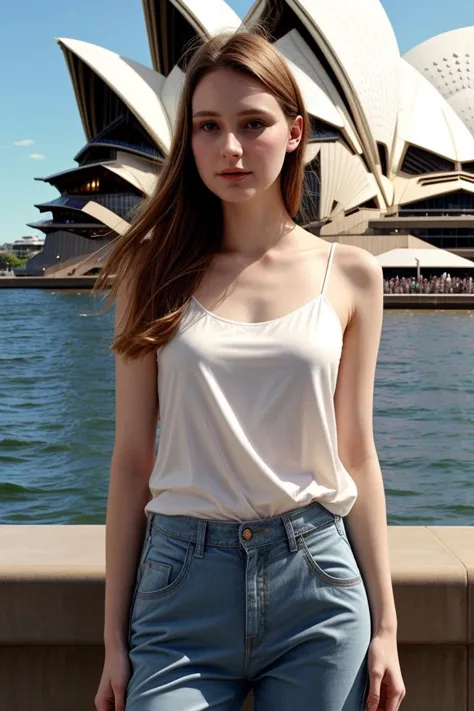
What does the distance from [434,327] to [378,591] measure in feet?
62.4

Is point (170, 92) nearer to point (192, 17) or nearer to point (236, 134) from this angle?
point (192, 17)

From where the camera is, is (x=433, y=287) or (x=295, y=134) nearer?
(x=295, y=134)

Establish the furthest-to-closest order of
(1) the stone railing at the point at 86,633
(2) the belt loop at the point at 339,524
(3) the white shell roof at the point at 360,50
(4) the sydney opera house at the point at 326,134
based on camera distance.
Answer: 1. (4) the sydney opera house at the point at 326,134
2. (3) the white shell roof at the point at 360,50
3. (1) the stone railing at the point at 86,633
4. (2) the belt loop at the point at 339,524

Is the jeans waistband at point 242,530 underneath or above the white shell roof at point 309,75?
underneath

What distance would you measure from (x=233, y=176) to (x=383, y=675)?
0.77 meters

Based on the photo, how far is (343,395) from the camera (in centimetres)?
140

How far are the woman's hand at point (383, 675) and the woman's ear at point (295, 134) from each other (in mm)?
760

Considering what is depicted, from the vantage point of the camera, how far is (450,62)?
54125mm

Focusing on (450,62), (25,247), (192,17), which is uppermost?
(450,62)

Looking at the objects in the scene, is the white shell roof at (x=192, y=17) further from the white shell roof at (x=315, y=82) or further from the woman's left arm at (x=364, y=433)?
the woman's left arm at (x=364, y=433)

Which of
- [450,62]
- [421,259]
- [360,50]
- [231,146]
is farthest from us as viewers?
[450,62]

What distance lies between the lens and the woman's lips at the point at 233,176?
1384 millimetres

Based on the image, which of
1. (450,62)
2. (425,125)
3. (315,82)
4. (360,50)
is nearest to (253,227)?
(315,82)

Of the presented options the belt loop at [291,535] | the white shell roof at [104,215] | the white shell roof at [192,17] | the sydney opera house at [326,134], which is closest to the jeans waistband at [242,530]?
the belt loop at [291,535]
